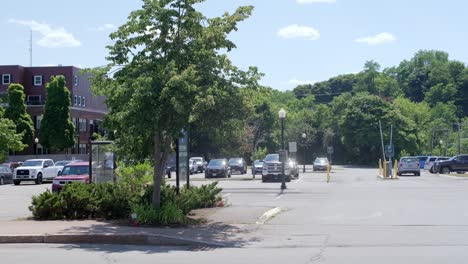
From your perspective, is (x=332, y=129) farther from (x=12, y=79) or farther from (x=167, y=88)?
(x=167, y=88)

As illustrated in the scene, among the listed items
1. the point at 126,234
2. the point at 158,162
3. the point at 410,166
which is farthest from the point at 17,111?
the point at 126,234

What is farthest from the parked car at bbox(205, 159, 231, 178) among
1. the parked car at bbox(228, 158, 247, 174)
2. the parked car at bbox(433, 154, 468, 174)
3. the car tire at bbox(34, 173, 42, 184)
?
the parked car at bbox(433, 154, 468, 174)

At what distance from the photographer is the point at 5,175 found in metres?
45.0

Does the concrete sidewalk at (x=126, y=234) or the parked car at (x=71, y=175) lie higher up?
the parked car at (x=71, y=175)

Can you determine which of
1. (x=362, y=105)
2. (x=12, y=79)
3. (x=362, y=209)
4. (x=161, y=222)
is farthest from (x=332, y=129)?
(x=161, y=222)

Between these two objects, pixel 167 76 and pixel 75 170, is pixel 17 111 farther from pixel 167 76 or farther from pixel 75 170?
pixel 167 76

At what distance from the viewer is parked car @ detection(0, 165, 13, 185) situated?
4444cm

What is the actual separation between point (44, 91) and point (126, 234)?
227ft

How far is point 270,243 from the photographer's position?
43.7ft

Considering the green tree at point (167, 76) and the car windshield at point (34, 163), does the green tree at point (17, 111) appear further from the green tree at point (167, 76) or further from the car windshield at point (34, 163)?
the green tree at point (167, 76)

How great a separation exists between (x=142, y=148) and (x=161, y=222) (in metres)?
2.66

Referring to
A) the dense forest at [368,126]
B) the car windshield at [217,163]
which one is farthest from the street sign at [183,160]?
the dense forest at [368,126]

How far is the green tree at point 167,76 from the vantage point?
1448cm

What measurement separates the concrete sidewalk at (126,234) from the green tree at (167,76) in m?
1.87
